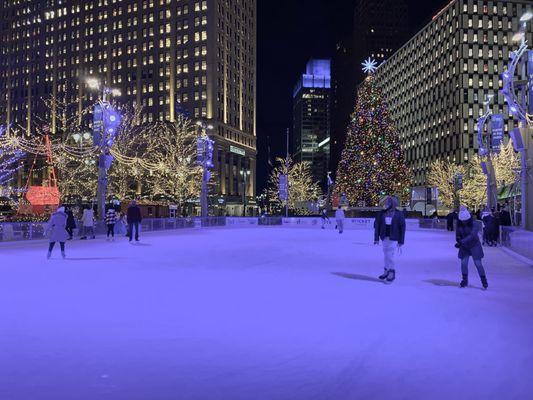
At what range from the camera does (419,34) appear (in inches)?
4434

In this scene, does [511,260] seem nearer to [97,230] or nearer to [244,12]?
→ [97,230]

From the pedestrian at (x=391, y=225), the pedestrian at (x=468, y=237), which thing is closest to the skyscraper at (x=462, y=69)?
the pedestrian at (x=391, y=225)

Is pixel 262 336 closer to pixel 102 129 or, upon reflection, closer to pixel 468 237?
pixel 468 237

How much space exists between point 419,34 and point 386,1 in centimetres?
7056

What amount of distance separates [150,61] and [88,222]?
9649 cm

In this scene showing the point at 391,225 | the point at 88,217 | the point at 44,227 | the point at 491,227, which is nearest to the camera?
the point at 391,225

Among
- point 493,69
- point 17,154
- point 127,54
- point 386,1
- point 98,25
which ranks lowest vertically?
point 17,154

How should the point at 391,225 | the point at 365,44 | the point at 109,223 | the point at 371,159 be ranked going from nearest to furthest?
the point at 391,225 → the point at 109,223 → the point at 371,159 → the point at 365,44

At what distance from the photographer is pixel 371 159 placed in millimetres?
45719

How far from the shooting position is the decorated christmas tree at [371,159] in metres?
45.7

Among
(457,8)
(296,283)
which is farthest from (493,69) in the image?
(296,283)

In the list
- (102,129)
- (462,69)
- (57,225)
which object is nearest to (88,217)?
(102,129)

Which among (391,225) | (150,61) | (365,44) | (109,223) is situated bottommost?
(109,223)

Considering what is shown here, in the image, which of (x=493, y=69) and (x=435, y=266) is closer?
(x=435, y=266)
